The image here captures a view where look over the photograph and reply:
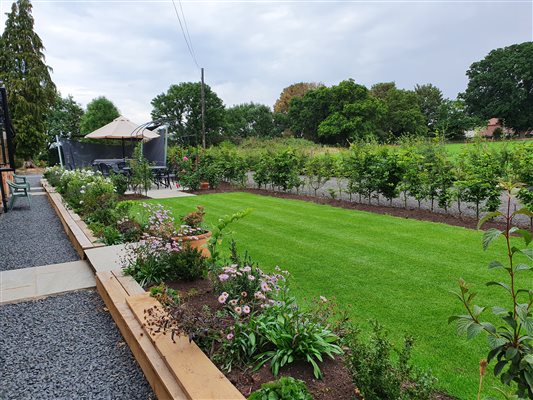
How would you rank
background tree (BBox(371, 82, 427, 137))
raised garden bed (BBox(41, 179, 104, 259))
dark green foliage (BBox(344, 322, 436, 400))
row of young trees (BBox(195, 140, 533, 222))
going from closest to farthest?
dark green foliage (BBox(344, 322, 436, 400)) < raised garden bed (BBox(41, 179, 104, 259)) < row of young trees (BBox(195, 140, 533, 222)) < background tree (BBox(371, 82, 427, 137))

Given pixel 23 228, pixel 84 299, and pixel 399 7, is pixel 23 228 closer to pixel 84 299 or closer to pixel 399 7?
pixel 84 299

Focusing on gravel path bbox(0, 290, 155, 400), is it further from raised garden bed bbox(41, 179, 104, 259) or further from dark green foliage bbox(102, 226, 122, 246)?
dark green foliage bbox(102, 226, 122, 246)

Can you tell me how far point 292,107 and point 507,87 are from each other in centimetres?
2851

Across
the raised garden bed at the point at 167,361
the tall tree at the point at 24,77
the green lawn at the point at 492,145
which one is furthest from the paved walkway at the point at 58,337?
the tall tree at the point at 24,77

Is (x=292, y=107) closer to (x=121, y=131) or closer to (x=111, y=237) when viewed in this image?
(x=121, y=131)

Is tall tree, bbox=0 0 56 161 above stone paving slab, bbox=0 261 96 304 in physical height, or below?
above

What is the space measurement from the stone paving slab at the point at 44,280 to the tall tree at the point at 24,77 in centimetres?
2432

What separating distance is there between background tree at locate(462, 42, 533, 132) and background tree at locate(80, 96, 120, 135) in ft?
151

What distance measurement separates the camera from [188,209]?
8.33m

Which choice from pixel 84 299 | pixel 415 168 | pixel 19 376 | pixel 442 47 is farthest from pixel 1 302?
pixel 442 47

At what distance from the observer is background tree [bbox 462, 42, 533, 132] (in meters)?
45.8

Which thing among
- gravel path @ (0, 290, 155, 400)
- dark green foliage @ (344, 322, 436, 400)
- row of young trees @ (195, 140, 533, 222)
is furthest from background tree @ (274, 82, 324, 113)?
dark green foliage @ (344, 322, 436, 400)

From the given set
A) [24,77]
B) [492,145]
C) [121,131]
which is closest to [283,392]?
[492,145]

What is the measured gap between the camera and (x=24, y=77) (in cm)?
2483
